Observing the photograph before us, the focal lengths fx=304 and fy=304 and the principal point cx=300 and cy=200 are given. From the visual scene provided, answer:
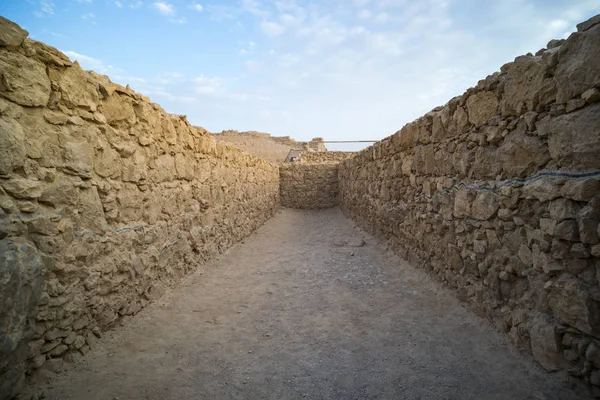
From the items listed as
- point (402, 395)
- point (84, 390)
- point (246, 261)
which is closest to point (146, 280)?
point (84, 390)

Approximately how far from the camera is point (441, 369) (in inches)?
79.8

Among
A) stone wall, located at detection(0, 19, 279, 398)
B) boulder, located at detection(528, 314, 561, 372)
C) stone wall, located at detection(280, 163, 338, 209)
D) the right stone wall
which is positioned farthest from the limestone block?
stone wall, located at detection(280, 163, 338, 209)

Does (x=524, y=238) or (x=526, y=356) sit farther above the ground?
(x=524, y=238)

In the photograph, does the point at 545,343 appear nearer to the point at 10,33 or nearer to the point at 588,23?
the point at 588,23

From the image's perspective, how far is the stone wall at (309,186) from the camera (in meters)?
11.6

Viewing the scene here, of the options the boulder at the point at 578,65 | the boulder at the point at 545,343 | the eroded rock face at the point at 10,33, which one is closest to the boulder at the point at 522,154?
the boulder at the point at 578,65

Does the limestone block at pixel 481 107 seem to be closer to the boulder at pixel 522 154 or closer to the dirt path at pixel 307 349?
the boulder at pixel 522 154

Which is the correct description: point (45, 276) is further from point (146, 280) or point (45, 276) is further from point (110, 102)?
point (110, 102)

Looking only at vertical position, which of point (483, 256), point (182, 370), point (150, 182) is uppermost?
point (150, 182)

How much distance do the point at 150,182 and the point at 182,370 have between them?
1811 millimetres

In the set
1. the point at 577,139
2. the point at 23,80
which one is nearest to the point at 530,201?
the point at 577,139

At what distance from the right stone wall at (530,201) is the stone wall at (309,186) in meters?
8.05

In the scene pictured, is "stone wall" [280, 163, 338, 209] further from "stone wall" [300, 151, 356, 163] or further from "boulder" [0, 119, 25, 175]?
"boulder" [0, 119, 25, 175]

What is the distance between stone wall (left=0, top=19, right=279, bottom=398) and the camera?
1665 millimetres
